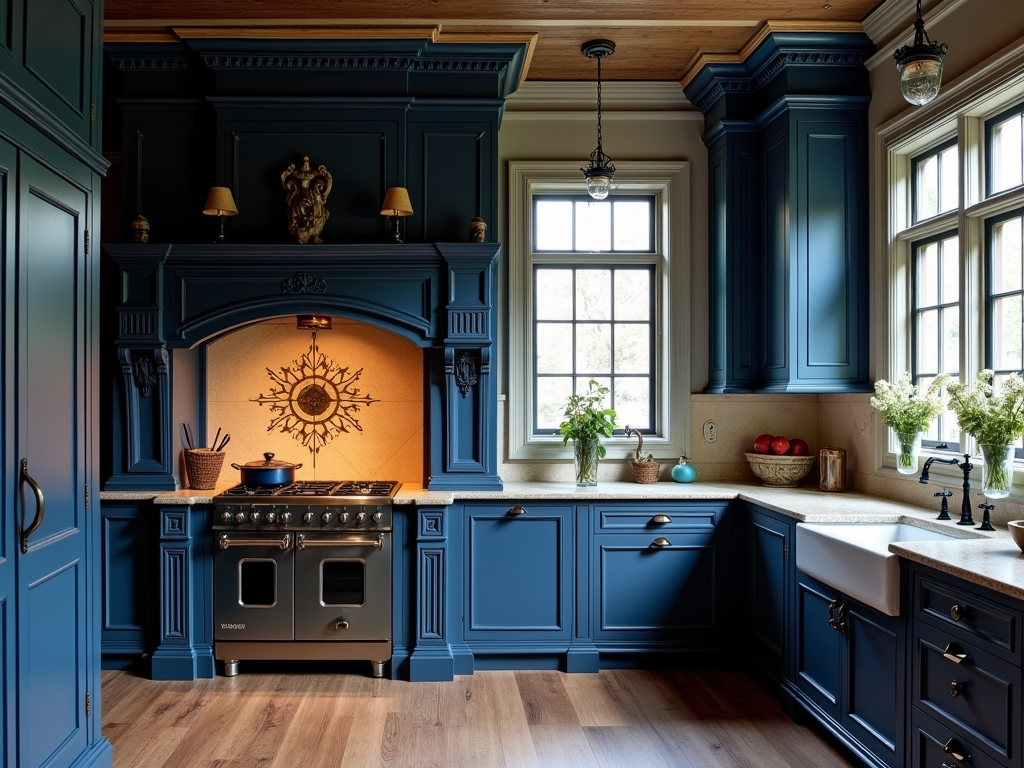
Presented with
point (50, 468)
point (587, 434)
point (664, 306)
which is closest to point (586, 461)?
point (587, 434)

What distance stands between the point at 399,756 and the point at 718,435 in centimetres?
264

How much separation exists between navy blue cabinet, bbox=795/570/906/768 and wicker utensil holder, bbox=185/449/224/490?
304 centimetres

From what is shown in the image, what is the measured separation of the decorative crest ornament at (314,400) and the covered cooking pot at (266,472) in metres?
0.45

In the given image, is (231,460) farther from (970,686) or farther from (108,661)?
(970,686)

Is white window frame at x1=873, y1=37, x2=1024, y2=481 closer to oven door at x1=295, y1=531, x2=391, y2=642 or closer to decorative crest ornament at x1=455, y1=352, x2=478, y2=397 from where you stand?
decorative crest ornament at x1=455, y1=352, x2=478, y2=397

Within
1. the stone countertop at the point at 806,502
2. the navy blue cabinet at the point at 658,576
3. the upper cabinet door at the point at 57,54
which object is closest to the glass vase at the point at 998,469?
the stone countertop at the point at 806,502

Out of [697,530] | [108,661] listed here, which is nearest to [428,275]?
[697,530]

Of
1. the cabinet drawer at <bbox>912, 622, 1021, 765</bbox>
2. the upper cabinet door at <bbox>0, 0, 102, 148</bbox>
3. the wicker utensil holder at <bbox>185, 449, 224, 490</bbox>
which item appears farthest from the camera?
the wicker utensil holder at <bbox>185, 449, 224, 490</bbox>

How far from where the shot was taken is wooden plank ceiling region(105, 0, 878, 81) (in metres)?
3.89

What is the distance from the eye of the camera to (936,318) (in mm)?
3742

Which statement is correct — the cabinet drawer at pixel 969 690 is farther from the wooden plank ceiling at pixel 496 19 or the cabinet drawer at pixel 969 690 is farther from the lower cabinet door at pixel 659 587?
the wooden plank ceiling at pixel 496 19

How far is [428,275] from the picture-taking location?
422 cm

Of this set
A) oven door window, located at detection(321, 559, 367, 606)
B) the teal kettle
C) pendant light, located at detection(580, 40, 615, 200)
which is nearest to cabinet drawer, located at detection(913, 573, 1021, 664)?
the teal kettle

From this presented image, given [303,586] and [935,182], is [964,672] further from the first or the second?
[303,586]
